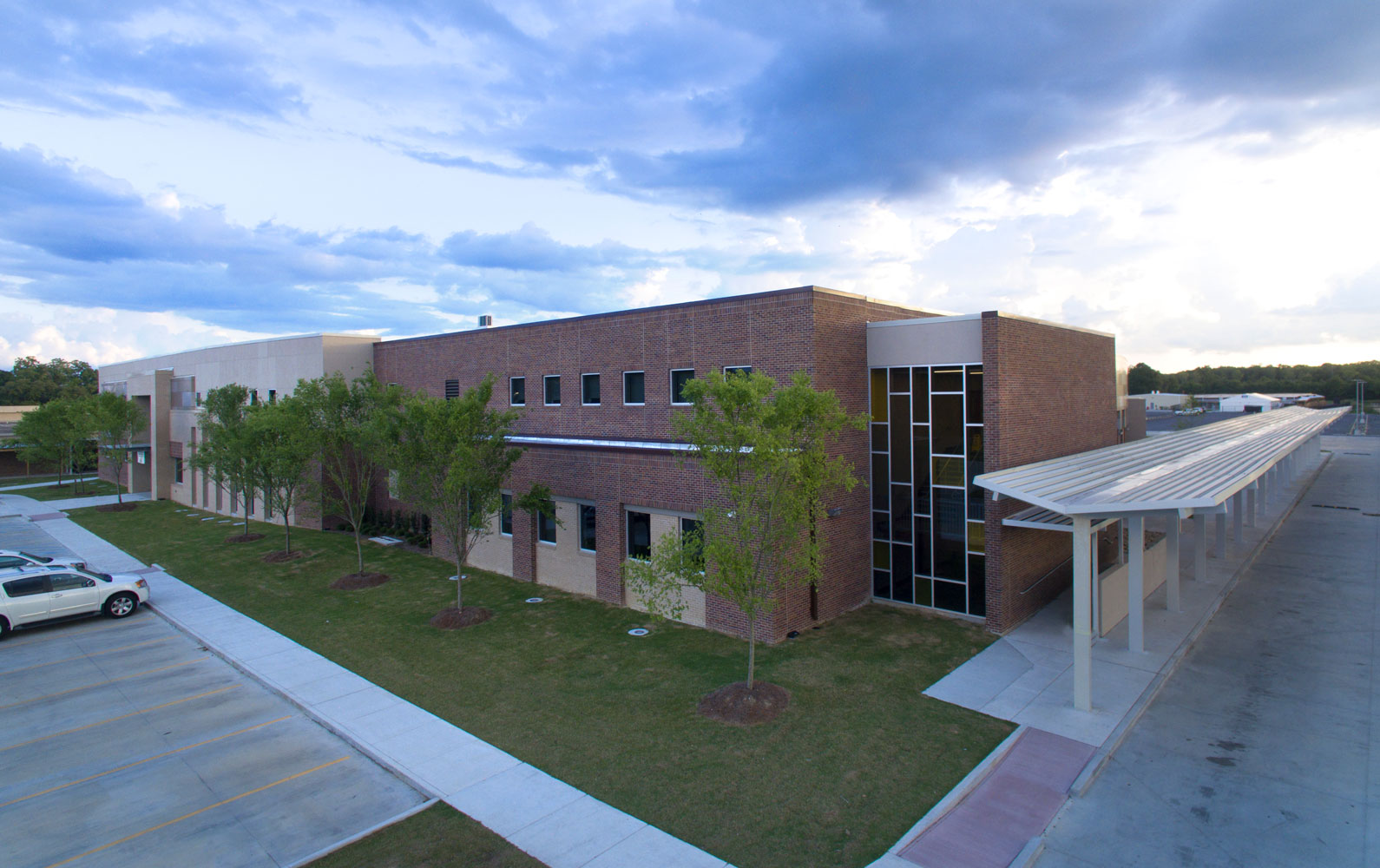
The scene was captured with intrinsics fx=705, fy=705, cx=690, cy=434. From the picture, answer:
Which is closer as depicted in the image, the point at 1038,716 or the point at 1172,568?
the point at 1038,716

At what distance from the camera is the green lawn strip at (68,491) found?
45969 millimetres

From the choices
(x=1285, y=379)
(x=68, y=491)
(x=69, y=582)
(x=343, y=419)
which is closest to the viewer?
(x=69, y=582)

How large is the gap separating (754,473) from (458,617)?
9.76 meters

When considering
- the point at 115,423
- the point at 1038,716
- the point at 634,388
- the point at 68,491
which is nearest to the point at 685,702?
the point at 1038,716

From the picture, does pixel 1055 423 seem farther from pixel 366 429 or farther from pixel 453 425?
pixel 366 429

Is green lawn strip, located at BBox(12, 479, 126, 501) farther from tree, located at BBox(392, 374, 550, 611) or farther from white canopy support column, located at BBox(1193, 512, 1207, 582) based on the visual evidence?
white canopy support column, located at BBox(1193, 512, 1207, 582)

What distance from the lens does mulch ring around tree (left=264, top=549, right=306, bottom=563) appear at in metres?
25.8

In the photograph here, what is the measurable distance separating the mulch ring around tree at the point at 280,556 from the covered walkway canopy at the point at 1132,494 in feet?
78.8

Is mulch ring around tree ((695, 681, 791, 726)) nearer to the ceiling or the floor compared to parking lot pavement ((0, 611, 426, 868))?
nearer to the ceiling

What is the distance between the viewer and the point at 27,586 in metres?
18.0

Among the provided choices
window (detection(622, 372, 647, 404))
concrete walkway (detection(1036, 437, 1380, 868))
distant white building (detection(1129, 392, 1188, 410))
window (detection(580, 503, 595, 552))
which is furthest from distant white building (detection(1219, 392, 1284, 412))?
window (detection(580, 503, 595, 552))

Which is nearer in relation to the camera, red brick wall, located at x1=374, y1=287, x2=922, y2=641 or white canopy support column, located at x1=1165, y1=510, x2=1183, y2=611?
red brick wall, located at x1=374, y1=287, x2=922, y2=641

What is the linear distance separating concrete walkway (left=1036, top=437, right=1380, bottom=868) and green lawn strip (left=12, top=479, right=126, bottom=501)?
185 feet

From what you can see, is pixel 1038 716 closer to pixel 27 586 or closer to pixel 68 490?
pixel 27 586
